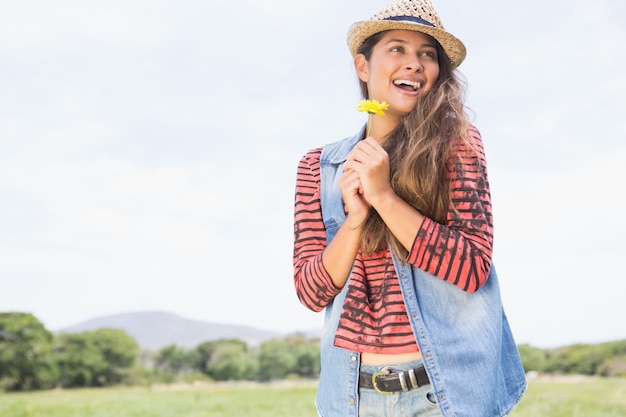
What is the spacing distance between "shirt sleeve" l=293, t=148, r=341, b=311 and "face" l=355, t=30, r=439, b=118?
0.49 m

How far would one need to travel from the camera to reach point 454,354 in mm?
2404

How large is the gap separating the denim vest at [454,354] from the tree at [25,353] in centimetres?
1972

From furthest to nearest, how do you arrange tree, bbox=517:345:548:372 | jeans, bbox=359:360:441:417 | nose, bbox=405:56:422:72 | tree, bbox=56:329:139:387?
1. tree, bbox=56:329:139:387
2. tree, bbox=517:345:548:372
3. nose, bbox=405:56:422:72
4. jeans, bbox=359:360:441:417

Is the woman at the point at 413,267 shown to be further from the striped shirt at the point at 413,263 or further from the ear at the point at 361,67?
the ear at the point at 361,67

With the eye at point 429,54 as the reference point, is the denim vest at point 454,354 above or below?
below

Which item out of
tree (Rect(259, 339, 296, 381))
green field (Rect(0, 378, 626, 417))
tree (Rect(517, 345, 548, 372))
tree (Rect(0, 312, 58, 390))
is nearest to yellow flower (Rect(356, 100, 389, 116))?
green field (Rect(0, 378, 626, 417))

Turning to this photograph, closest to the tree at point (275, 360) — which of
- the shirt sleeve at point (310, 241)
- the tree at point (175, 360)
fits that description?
the tree at point (175, 360)

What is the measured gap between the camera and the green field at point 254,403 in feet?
30.8

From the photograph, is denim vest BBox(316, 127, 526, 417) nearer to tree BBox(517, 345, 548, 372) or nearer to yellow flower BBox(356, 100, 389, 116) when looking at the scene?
yellow flower BBox(356, 100, 389, 116)

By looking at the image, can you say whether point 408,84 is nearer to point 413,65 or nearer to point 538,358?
point 413,65

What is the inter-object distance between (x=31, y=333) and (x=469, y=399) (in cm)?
2261

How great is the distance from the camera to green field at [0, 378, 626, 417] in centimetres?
940

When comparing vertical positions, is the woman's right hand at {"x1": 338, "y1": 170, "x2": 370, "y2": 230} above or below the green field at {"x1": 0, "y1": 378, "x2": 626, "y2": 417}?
above

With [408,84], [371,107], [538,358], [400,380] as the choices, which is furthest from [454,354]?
[538,358]
